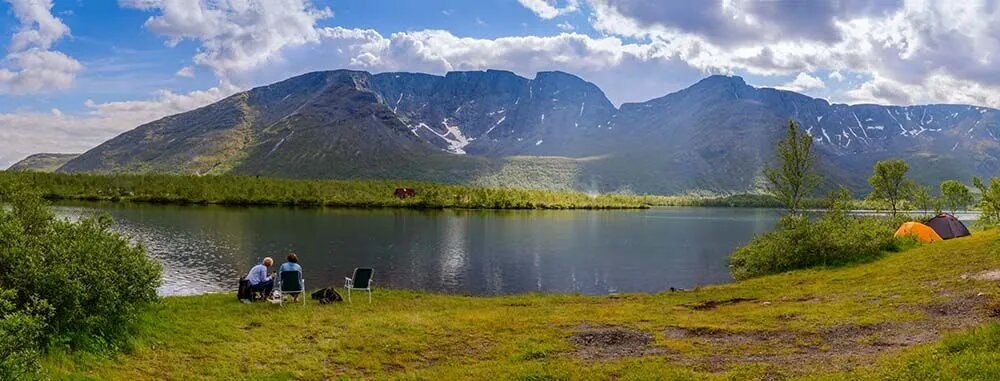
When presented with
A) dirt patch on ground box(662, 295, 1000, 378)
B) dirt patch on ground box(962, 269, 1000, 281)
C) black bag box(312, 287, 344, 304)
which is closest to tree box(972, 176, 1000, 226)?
dirt patch on ground box(962, 269, 1000, 281)

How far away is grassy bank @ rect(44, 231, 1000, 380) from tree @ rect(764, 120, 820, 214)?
Result: 15898 millimetres

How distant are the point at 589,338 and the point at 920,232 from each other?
41.7 meters

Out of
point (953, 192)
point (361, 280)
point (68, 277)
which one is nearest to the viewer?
point (68, 277)

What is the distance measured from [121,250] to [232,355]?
490 cm

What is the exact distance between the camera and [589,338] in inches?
704

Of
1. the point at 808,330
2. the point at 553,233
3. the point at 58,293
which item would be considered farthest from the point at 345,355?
the point at 553,233

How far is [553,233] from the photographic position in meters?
108

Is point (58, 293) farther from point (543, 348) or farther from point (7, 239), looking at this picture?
point (543, 348)

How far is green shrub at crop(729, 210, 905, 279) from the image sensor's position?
37719 millimetres

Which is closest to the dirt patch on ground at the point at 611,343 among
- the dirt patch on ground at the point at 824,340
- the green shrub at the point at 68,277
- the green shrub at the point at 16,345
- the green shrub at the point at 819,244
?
the dirt patch on ground at the point at 824,340

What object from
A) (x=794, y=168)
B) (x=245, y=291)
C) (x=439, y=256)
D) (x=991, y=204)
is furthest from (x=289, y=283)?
(x=991, y=204)

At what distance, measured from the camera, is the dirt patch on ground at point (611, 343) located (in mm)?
15849

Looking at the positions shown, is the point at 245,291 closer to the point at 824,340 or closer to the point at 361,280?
the point at 361,280

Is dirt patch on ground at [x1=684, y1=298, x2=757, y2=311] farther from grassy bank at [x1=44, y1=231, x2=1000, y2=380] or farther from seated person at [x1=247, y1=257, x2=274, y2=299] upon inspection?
seated person at [x1=247, y1=257, x2=274, y2=299]
